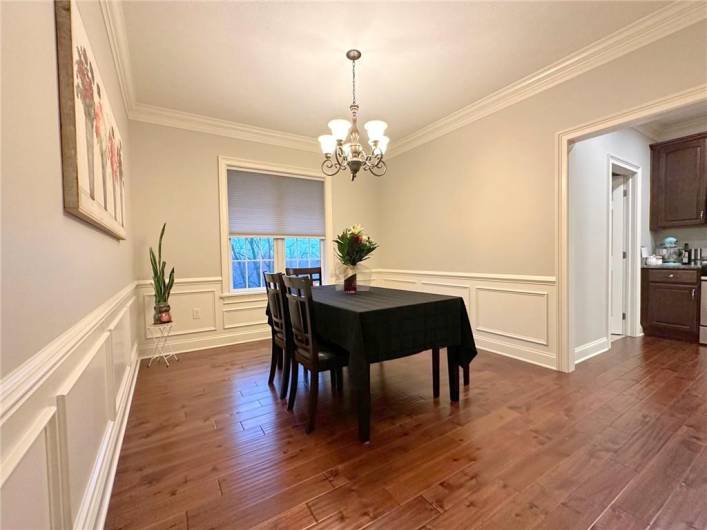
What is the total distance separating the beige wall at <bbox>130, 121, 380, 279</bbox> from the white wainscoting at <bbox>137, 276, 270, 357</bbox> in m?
0.18

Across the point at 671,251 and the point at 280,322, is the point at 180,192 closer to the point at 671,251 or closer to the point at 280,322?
the point at 280,322

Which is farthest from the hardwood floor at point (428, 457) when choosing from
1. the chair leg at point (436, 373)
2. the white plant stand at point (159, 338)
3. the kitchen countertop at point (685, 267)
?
the kitchen countertop at point (685, 267)

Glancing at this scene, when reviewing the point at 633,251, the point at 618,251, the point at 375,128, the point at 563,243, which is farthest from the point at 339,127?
the point at 633,251

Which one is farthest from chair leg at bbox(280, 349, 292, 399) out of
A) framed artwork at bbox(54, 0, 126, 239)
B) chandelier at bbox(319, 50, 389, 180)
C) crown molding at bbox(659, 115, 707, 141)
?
crown molding at bbox(659, 115, 707, 141)

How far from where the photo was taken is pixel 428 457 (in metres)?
1.77

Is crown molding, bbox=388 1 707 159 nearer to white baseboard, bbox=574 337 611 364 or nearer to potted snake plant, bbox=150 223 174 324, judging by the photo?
white baseboard, bbox=574 337 611 364

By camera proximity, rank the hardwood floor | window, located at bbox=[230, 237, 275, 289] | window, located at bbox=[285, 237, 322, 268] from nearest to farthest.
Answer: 1. the hardwood floor
2. window, located at bbox=[230, 237, 275, 289]
3. window, located at bbox=[285, 237, 322, 268]

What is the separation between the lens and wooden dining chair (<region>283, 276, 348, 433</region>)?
2027mm

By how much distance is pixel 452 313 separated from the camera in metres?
2.31

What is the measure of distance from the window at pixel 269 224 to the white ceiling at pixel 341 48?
98cm

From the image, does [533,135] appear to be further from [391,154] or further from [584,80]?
[391,154]

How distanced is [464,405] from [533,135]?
2591 millimetres

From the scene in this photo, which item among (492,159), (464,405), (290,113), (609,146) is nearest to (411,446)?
(464,405)

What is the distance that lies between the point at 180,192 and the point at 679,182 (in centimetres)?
612
